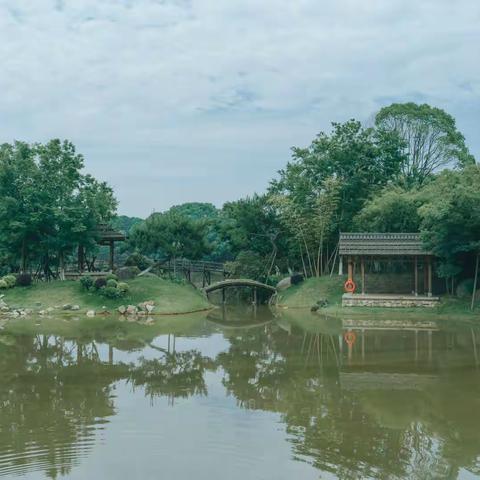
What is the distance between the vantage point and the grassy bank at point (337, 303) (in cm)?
2840

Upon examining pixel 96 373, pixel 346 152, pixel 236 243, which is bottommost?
pixel 96 373

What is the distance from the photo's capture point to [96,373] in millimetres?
15742

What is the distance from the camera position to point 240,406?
12.1m

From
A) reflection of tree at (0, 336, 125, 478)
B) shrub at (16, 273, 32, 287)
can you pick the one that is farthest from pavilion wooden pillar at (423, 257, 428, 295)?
shrub at (16, 273, 32, 287)

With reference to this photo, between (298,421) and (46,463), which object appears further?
(298,421)

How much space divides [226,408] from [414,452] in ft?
13.2

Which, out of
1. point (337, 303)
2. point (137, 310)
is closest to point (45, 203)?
point (137, 310)

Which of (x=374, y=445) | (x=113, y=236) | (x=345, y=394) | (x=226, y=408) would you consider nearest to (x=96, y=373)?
(x=226, y=408)

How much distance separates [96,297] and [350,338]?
14.8m

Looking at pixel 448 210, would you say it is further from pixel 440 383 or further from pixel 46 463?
pixel 46 463

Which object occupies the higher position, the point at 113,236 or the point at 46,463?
the point at 113,236

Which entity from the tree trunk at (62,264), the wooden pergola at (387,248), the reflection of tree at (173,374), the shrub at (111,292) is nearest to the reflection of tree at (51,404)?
the reflection of tree at (173,374)

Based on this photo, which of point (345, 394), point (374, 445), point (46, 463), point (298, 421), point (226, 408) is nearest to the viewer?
point (46, 463)

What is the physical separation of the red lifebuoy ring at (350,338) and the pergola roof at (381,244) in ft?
28.9
